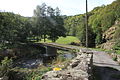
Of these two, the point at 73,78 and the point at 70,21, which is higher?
the point at 70,21

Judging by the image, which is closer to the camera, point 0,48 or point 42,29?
point 0,48

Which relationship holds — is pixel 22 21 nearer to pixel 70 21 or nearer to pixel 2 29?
pixel 2 29

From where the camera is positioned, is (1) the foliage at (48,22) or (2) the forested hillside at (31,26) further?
(1) the foliage at (48,22)

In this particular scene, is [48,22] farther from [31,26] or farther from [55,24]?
[31,26]

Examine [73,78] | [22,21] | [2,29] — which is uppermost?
[22,21]

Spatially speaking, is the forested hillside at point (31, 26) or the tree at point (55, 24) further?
the tree at point (55, 24)

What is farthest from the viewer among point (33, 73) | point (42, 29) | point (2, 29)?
point (42, 29)

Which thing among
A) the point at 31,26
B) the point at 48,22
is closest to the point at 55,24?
the point at 48,22

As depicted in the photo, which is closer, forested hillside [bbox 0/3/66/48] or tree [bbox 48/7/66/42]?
forested hillside [bbox 0/3/66/48]

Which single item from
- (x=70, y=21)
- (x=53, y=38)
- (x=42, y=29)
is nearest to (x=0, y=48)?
(x=42, y=29)

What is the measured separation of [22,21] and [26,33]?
3.17 metres

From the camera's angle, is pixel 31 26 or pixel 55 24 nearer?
pixel 31 26

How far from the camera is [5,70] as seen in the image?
9.16 meters

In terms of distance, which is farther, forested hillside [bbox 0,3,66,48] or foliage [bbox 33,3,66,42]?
foliage [bbox 33,3,66,42]
